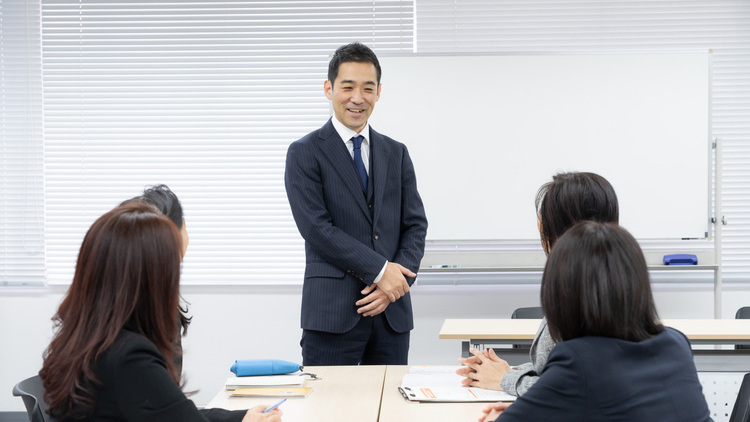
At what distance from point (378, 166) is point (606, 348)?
1557 mm

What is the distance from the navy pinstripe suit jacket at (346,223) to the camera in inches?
103

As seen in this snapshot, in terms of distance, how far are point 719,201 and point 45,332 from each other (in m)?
4.31

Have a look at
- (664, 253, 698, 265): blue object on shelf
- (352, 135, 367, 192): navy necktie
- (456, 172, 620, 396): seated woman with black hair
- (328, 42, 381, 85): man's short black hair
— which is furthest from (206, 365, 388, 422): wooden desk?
(664, 253, 698, 265): blue object on shelf

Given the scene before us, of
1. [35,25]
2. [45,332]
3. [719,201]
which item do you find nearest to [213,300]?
[45,332]

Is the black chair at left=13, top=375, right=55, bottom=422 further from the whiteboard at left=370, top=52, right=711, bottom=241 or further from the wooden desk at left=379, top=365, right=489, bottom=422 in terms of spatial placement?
the whiteboard at left=370, top=52, right=711, bottom=241

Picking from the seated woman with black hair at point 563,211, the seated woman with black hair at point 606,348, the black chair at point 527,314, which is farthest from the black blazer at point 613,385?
the black chair at point 527,314

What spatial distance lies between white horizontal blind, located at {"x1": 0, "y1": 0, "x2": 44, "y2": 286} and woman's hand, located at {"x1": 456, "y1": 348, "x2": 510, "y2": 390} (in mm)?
3533

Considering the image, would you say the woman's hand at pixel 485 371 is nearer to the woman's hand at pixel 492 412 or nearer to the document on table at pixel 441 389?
the document on table at pixel 441 389

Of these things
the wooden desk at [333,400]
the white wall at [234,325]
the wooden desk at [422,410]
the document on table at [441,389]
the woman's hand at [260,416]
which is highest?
the woman's hand at [260,416]

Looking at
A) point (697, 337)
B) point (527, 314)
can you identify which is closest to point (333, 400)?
point (697, 337)

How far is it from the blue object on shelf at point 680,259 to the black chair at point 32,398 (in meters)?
3.46

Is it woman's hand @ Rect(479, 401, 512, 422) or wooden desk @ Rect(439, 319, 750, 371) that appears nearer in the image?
woman's hand @ Rect(479, 401, 512, 422)

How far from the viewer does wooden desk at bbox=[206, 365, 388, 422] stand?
189 cm

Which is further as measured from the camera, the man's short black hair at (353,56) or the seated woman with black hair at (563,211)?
the man's short black hair at (353,56)
